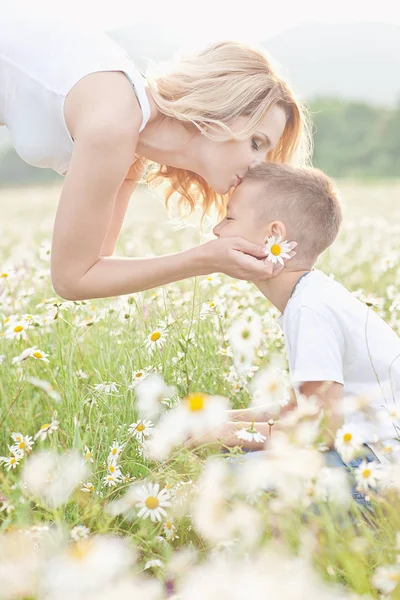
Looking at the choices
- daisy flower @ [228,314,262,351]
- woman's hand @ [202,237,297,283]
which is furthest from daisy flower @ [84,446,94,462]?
woman's hand @ [202,237,297,283]

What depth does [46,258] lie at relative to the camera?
3.94 meters

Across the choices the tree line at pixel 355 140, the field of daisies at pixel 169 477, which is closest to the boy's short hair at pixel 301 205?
the field of daisies at pixel 169 477

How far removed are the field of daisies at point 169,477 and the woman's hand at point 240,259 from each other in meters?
0.22

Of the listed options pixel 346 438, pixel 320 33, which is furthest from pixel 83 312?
pixel 320 33

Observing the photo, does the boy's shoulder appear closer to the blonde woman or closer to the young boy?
the young boy

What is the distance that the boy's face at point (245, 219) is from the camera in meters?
2.79

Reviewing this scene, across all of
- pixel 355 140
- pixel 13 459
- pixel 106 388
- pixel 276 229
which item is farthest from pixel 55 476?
pixel 355 140

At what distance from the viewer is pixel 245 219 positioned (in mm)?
2816

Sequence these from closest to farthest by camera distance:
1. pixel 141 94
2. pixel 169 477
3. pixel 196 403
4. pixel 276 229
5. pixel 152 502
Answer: pixel 196 403 < pixel 152 502 < pixel 169 477 < pixel 276 229 < pixel 141 94

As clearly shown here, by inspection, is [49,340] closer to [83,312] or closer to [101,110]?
[83,312]

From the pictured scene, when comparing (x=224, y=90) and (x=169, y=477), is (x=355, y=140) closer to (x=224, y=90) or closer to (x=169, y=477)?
(x=224, y=90)

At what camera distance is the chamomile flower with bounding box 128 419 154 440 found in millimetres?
2545

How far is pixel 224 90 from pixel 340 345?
106 centimetres

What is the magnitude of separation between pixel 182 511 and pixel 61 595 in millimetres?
791
